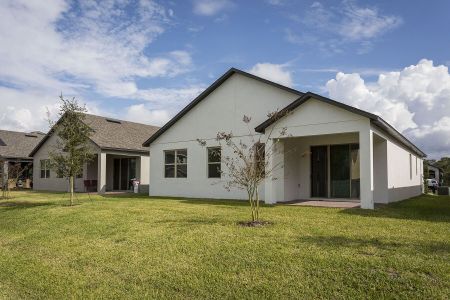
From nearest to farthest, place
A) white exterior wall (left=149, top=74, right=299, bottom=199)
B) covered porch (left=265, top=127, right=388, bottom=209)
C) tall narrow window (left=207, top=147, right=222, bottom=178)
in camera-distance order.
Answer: covered porch (left=265, top=127, right=388, bottom=209) < white exterior wall (left=149, top=74, right=299, bottom=199) < tall narrow window (left=207, top=147, right=222, bottom=178)

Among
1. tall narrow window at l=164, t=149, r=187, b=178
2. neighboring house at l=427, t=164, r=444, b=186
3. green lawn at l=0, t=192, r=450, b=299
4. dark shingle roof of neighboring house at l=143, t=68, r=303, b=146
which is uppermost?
dark shingle roof of neighboring house at l=143, t=68, r=303, b=146

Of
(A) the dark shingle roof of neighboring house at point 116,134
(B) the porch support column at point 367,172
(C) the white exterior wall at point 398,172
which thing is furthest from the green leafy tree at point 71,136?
(C) the white exterior wall at point 398,172

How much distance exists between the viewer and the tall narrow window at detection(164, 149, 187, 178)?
19.9m

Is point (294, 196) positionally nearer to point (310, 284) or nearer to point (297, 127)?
point (297, 127)

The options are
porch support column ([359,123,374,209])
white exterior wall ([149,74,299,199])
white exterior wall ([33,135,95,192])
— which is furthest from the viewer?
white exterior wall ([33,135,95,192])

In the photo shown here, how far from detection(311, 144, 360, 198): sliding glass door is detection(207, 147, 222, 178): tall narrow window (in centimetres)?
460

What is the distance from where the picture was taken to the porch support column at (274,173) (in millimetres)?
14633

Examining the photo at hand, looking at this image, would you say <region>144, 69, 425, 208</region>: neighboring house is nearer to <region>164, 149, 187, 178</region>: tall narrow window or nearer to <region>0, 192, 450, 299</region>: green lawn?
<region>164, 149, 187, 178</region>: tall narrow window

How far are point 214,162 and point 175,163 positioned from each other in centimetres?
285

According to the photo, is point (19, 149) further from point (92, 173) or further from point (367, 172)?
point (367, 172)

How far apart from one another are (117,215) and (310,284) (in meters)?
7.80

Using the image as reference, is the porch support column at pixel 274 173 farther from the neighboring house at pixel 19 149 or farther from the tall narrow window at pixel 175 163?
the neighboring house at pixel 19 149

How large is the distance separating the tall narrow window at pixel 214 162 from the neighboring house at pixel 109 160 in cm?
836

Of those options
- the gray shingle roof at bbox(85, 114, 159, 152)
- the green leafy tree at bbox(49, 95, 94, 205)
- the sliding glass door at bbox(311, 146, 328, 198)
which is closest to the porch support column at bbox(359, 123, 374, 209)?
the sliding glass door at bbox(311, 146, 328, 198)
